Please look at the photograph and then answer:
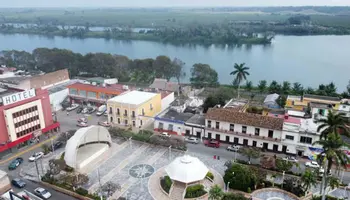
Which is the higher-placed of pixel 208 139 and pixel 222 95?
pixel 222 95

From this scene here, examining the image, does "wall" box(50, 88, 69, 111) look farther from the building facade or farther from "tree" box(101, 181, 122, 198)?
"tree" box(101, 181, 122, 198)

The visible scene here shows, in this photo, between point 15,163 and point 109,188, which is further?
point 15,163

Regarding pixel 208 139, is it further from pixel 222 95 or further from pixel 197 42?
pixel 197 42

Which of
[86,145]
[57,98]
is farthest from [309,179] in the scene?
[57,98]

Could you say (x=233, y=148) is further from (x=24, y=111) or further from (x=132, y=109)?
(x=24, y=111)

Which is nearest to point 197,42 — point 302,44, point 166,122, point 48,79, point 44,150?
point 302,44
